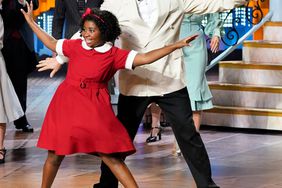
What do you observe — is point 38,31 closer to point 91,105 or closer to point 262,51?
point 91,105

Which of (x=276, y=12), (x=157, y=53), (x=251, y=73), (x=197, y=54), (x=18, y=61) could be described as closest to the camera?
(x=157, y=53)

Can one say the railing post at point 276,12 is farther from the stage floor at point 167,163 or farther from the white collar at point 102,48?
the white collar at point 102,48

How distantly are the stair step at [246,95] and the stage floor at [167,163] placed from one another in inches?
14.5

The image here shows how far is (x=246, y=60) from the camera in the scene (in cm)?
1149

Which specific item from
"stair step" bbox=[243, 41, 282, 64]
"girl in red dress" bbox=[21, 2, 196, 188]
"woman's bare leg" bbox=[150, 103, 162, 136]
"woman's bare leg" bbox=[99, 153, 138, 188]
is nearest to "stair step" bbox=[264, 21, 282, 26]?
"stair step" bbox=[243, 41, 282, 64]

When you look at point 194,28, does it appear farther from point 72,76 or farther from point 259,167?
point 72,76

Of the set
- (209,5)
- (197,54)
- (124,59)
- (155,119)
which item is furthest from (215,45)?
(124,59)

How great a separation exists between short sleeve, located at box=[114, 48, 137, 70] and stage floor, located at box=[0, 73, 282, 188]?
4.85 ft

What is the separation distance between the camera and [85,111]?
6.46m

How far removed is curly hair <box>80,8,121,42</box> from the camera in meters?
6.50

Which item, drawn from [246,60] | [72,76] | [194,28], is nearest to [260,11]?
[246,60]

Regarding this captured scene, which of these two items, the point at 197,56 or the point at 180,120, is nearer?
the point at 180,120

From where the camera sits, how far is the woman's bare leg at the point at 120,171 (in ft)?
21.0

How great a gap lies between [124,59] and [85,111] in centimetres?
45
